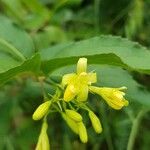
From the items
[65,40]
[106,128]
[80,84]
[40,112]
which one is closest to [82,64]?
[80,84]

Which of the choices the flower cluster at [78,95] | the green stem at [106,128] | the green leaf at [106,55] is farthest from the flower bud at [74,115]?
the green stem at [106,128]

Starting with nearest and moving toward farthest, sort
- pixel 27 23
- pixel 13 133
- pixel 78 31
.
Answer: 1. pixel 13 133
2. pixel 27 23
3. pixel 78 31

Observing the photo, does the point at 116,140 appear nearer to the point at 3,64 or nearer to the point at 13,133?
the point at 13,133

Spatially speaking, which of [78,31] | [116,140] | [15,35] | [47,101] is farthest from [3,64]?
[78,31]

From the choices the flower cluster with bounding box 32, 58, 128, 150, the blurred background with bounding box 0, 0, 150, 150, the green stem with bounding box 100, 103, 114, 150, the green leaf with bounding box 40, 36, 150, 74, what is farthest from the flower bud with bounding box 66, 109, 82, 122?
the green stem with bounding box 100, 103, 114, 150

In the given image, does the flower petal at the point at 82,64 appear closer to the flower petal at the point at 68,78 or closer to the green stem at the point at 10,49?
the flower petal at the point at 68,78

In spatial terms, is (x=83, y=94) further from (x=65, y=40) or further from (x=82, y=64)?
(x=65, y=40)
